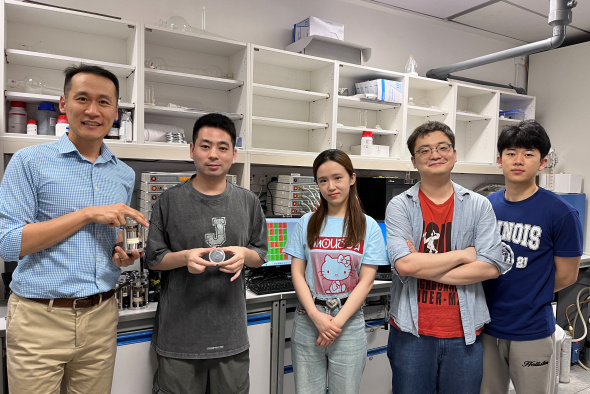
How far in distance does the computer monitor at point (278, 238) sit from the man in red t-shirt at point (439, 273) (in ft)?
3.34

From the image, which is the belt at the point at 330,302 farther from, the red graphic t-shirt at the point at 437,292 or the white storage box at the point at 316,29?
the white storage box at the point at 316,29

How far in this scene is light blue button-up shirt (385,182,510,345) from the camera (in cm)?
150

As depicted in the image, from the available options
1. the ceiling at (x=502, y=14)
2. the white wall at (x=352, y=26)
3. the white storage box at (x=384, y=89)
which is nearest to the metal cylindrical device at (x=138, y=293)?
the white wall at (x=352, y=26)

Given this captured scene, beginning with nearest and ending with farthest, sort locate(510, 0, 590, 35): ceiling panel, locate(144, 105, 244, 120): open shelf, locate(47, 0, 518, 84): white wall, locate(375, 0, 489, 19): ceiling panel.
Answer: locate(144, 105, 244, 120): open shelf → locate(47, 0, 518, 84): white wall → locate(510, 0, 590, 35): ceiling panel → locate(375, 0, 489, 19): ceiling panel

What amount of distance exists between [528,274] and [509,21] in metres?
3.02

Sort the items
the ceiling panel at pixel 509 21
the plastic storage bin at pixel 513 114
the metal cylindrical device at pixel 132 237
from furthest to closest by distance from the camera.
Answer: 1. the plastic storage bin at pixel 513 114
2. the ceiling panel at pixel 509 21
3. the metal cylindrical device at pixel 132 237

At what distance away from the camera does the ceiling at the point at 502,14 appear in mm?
3352

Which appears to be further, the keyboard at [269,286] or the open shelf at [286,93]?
the open shelf at [286,93]

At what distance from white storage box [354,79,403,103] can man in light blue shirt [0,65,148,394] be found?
7.05ft

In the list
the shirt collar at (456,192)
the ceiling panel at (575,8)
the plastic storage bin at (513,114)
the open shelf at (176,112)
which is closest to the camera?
the shirt collar at (456,192)

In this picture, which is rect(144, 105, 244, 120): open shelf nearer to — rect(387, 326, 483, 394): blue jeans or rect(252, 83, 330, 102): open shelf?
rect(252, 83, 330, 102): open shelf

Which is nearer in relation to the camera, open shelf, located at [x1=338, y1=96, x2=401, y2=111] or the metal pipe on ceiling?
the metal pipe on ceiling

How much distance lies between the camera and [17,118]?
2.08 m

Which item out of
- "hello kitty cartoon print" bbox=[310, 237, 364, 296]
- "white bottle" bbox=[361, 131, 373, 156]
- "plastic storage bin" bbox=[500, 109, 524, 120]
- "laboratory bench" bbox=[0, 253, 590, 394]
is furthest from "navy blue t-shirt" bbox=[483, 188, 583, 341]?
"plastic storage bin" bbox=[500, 109, 524, 120]
